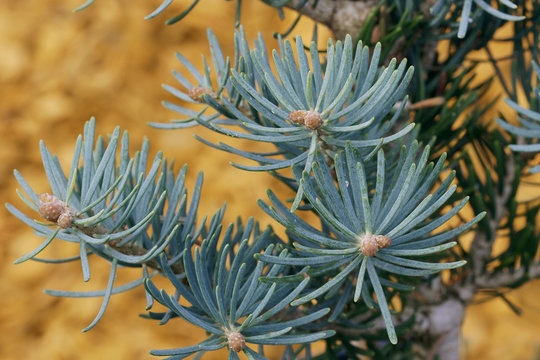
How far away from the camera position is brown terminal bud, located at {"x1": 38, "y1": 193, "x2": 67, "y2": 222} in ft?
0.64

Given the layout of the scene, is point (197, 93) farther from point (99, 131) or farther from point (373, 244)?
point (99, 131)

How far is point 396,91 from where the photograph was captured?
207 millimetres

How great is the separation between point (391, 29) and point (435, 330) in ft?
0.66

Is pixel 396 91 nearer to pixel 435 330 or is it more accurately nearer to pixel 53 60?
pixel 435 330

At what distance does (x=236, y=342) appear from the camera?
0.20 meters

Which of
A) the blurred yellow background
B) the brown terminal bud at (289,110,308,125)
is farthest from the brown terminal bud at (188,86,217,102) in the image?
the blurred yellow background

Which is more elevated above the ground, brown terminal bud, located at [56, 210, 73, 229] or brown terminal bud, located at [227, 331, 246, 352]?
brown terminal bud, located at [56, 210, 73, 229]

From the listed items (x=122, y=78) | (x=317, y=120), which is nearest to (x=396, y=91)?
(x=317, y=120)

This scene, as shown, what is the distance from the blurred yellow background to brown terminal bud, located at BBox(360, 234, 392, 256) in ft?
2.48

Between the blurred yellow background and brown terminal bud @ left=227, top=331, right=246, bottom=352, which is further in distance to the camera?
the blurred yellow background

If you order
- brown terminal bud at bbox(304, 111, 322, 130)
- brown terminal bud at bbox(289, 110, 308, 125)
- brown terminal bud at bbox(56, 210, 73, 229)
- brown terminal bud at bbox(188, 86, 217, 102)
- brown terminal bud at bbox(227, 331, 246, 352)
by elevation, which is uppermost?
brown terminal bud at bbox(188, 86, 217, 102)

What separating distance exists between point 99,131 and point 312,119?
787mm

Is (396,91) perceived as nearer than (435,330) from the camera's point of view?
Yes

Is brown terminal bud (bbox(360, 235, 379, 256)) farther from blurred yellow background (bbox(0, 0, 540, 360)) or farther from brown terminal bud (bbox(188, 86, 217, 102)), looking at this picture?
blurred yellow background (bbox(0, 0, 540, 360))
